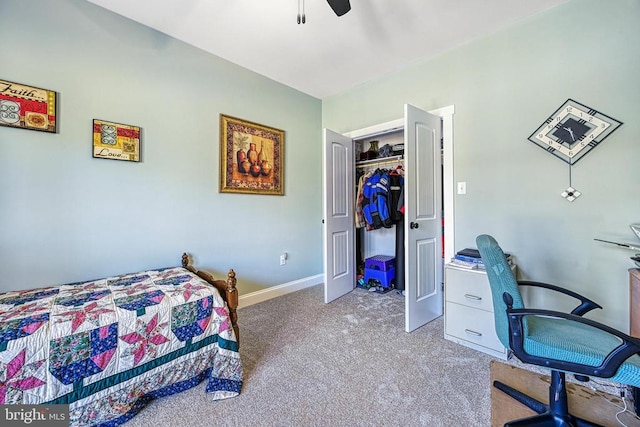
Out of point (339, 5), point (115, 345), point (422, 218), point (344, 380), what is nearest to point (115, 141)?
→ point (115, 345)

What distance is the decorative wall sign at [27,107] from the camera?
1.67 meters

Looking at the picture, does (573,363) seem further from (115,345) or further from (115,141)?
(115,141)

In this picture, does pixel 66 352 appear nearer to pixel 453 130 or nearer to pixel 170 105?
pixel 170 105

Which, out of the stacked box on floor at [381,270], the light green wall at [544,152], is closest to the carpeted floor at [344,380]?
the stacked box on floor at [381,270]

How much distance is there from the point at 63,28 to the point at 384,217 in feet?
10.6

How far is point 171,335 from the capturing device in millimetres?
1471

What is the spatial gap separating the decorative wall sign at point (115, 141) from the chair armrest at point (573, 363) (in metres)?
2.72

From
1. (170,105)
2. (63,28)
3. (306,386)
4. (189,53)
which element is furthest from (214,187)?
(306,386)

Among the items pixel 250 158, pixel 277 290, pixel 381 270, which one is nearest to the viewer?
pixel 250 158

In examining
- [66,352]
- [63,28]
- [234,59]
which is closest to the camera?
[66,352]

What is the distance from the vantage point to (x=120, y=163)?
2080mm

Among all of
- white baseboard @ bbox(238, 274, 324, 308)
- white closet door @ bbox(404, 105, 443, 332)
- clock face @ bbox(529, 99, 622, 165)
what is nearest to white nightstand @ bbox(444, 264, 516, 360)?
white closet door @ bbox(404, 105, 443, 332)

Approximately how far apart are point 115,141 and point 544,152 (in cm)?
336

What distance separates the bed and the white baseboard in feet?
3.61
